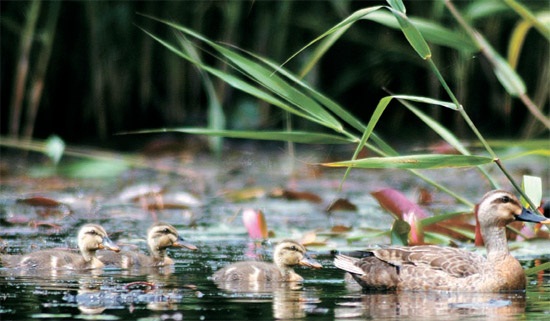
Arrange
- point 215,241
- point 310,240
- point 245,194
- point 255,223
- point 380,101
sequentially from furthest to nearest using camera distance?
point 245,194 < point 215,241 < point 255,223 < point 310,240 < point 380,101

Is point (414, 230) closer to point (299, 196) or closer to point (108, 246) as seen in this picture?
point (108, 246)

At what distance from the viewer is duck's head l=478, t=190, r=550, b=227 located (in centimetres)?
606

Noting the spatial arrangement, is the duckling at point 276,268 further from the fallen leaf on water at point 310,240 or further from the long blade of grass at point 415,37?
the long blade of grass at point 415,37

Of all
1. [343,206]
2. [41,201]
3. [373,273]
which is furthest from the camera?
[343,206]

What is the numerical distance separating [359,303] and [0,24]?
281 inches

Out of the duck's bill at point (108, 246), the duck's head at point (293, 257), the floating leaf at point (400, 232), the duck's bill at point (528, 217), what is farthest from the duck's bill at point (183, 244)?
the duck's bill at point (528, 217)

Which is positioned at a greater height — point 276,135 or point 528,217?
point 276,135

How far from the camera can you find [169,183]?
10.9m

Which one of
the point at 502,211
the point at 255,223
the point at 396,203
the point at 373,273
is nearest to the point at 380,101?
the point at 373,273

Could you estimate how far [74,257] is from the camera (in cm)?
675

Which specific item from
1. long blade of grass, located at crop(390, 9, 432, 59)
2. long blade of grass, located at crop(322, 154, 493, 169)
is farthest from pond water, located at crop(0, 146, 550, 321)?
long blade of grass, located at crop(390, 9, 432, 59)

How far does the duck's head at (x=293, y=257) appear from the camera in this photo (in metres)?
6.44

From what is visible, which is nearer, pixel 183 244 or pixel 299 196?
pixel 183 244

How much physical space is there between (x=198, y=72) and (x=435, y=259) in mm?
6918
